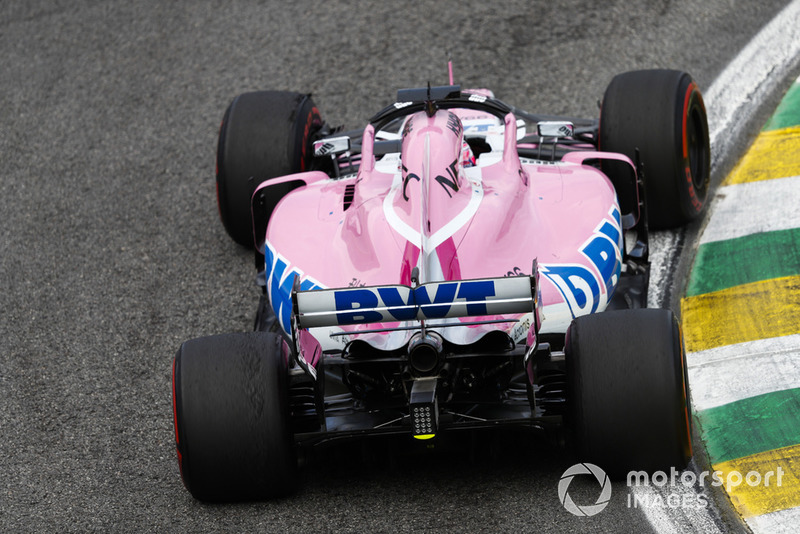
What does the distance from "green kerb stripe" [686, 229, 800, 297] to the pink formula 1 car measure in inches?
22.1

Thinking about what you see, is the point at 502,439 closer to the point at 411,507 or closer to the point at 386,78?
the point at 411,507

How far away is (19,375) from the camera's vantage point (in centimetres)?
762

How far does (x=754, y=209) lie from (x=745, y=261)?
768 mm

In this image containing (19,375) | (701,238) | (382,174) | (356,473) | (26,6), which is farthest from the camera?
(26,6)

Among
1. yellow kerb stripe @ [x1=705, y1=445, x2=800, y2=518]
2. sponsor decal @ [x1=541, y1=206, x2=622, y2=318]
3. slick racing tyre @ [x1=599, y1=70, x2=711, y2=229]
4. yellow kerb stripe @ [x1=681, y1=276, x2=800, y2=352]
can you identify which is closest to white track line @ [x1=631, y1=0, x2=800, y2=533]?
slick racing tyre @ [x1=599, y1=70, x2=711, y2=229]

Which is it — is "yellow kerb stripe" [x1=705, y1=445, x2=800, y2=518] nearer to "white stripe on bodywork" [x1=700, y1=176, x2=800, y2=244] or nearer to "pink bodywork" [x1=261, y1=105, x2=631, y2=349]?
"pink bodywork" [x1=261, y1=105, x2=631, y2=349]

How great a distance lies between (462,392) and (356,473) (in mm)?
711

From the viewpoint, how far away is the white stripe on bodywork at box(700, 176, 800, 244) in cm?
836

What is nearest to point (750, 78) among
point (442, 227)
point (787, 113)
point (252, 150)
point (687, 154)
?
point (787, 113)

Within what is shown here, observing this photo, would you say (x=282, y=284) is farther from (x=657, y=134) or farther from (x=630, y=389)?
(x=657, y=134)

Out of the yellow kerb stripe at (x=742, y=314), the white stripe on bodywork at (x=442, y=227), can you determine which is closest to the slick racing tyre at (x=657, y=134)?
the yellow kerb stripe at (x=742, y=314)

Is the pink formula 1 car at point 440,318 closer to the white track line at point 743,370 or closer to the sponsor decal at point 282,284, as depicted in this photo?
the sponsor decal at point 282,284

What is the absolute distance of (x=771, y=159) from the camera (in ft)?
30.6

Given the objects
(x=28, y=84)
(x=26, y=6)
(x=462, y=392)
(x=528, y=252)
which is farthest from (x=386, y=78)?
(x=462, y=392)
